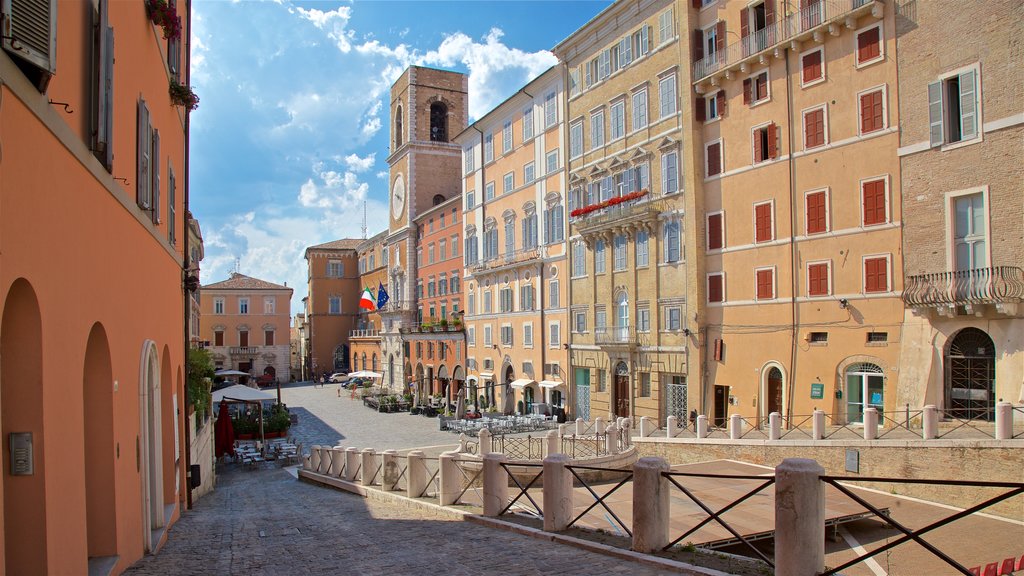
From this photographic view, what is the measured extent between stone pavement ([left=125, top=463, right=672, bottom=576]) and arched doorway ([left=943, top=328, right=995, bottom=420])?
1500cm

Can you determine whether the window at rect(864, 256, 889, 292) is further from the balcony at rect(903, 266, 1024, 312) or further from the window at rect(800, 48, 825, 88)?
the window at rect(800, 48, 825, 88)

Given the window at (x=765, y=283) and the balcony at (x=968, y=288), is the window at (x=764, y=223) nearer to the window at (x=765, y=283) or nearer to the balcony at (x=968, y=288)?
the window at (x=765, y=283)

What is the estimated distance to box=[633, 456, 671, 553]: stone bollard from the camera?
7.13 meters

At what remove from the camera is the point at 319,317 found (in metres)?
78.2

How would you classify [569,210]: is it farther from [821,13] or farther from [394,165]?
[394,165]

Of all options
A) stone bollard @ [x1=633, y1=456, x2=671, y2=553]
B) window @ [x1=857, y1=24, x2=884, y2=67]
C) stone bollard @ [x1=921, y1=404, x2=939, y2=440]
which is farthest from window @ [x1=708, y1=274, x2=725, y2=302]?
stone bollard @ [x1=633, y1=456, x2=671, y2=553]

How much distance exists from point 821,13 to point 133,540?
23.6 metres

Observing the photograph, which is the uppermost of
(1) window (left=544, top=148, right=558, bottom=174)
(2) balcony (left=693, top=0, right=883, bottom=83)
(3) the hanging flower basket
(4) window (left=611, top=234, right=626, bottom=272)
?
(2) balcony (left=693, top=0, right=883, bottom=83)

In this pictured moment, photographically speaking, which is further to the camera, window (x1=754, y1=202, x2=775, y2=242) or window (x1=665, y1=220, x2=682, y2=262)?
window (x1=665, y1=220, x2=682, y2=262)

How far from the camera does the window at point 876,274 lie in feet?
69.3

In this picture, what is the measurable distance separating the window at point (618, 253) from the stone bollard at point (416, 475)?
63.6 feet

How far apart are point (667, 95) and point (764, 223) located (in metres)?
7.33

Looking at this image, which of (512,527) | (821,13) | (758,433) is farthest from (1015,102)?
(512,527)

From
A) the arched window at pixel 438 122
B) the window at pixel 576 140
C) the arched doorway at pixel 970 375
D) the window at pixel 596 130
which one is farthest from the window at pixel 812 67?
Answer: the arched window at pixel 438 122
